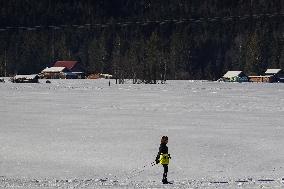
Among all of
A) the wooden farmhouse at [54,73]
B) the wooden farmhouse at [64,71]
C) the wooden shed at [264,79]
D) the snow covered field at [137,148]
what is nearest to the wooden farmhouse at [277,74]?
the wooden shed at [264,79]

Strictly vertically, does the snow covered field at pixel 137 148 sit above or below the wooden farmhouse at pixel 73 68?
below

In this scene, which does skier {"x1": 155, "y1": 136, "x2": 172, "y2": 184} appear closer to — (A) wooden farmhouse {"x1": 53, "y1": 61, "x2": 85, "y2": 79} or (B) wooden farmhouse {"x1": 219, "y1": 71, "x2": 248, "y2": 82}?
(B) wooden farmhouse {"x1": 219, "y1": 71, "x2": 248, "y2": 82}

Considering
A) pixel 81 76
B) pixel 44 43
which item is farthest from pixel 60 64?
pixel 44 43

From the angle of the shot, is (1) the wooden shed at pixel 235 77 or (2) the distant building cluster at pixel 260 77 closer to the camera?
(1) the wooden shed at pixel 235 77

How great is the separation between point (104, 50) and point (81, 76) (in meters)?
35.0

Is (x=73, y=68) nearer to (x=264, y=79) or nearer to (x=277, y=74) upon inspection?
(x=277, y=74)

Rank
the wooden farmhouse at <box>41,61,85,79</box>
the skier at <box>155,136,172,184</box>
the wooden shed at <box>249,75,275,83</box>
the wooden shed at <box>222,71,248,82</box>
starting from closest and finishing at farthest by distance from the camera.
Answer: the skier at <box>155,136,172,184</box> → the wooden shed at <box>249,75,275,83</box> → the wooden shed at <box>222,71,248,82</box> → the wooden farmhouse at <box>41,61,85,79</box>

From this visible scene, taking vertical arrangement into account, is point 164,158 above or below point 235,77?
above

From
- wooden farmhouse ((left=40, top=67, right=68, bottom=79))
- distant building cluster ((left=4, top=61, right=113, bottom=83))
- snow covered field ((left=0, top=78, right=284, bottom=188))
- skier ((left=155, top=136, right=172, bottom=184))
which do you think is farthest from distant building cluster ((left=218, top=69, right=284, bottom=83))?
skier ((left=155, top=136, right=172, bottom=184))

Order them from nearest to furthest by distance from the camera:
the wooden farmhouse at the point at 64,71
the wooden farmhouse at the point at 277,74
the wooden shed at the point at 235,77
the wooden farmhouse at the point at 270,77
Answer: the wooden shed at the point at 235,77 < the wooden farmhouse at the point at 270,77 < the wooden farmhouse at the point at 277,74 < the wooden farmhouse at the point at 64,71

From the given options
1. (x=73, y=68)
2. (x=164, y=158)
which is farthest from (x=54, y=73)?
(x=164, y=158)

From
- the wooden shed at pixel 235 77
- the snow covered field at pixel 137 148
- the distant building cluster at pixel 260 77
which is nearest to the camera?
the snow covered field at pixel 137 148

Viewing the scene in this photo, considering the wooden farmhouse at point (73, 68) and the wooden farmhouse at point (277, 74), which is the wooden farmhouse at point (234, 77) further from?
the wooden farmhouse at point (73, 68)

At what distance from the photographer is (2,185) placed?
47.8 ft
